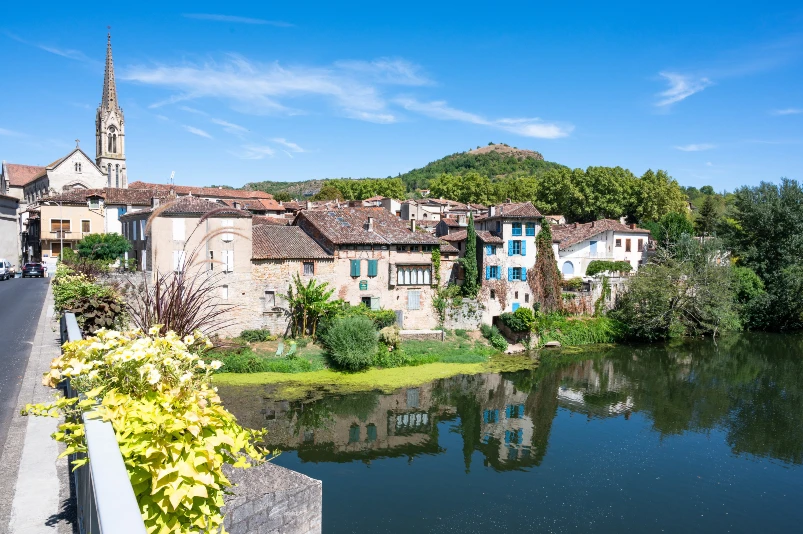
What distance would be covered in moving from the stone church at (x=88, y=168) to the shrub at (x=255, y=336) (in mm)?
34795

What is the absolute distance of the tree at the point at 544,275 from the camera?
4306 cm

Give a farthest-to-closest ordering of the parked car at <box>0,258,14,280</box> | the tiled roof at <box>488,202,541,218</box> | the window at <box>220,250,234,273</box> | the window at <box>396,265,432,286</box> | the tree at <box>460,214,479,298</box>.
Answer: the tiled roof at <box>488,202,541,218</box> < the tree at <box>460,214,479,298</box> < the window at <box>396,265,432,286</box> < the window at <box>220,250,234,273</box> < the parked car at <box>0,258,14,280</box>

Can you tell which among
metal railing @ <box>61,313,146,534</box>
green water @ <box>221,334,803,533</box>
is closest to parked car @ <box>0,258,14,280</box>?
green water @ <box>221,334,803,533</box>

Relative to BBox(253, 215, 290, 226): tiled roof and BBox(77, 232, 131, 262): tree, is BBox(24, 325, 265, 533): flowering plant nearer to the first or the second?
BBox(77, 232, 131, 262): tree

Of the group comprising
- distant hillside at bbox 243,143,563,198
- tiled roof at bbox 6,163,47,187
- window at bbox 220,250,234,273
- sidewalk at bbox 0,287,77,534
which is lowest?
sidewalk at bbox 0,287,77,534

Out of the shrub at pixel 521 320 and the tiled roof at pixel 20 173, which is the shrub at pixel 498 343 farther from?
the tiled roof at pixel 20 173

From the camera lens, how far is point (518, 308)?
41.3 m

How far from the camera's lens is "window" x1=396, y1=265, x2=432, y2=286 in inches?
1561

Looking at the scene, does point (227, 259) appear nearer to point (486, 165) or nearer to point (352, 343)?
point (352, 343)

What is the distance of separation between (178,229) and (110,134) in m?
54.4

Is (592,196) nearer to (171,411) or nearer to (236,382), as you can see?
(236,382)

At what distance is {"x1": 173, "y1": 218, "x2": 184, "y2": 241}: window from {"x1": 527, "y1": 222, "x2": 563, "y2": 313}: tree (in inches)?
988

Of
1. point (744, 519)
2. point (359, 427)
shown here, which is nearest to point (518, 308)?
point (359, 427)

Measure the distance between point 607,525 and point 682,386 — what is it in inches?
708
